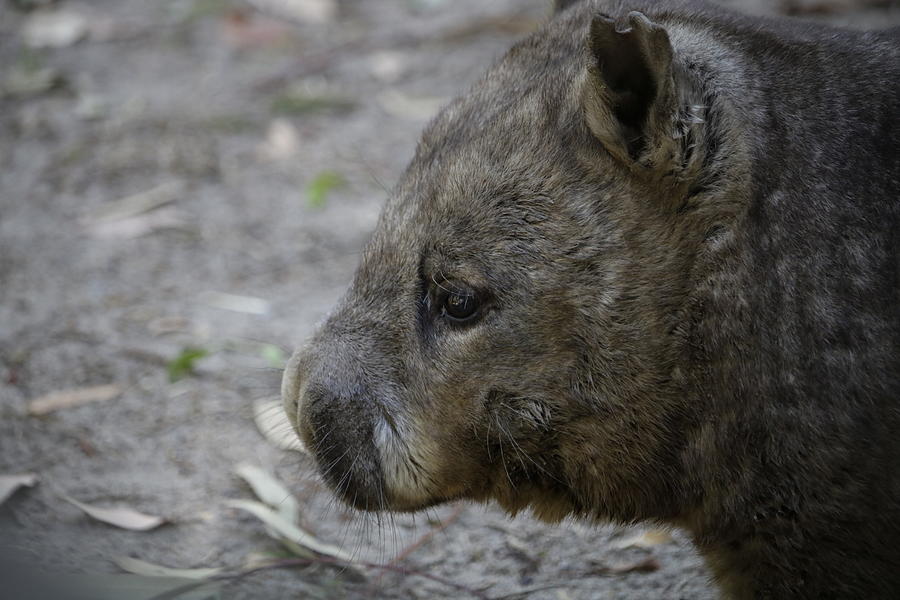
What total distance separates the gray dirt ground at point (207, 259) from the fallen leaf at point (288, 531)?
43 millimetres

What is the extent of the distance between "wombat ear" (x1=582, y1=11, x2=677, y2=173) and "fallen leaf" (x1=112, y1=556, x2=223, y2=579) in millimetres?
1717

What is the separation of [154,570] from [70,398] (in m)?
1.18

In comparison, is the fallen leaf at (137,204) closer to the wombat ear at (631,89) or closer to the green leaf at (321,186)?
the green leaf at (321,186)

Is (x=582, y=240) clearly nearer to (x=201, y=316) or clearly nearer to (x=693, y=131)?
(x=693, y=131)

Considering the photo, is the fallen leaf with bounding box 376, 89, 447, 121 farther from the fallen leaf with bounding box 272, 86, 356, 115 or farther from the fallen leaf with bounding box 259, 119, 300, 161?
the fallen leaf with bounding box 259, 119, 300, 161

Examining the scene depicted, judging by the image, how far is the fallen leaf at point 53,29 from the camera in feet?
24.0

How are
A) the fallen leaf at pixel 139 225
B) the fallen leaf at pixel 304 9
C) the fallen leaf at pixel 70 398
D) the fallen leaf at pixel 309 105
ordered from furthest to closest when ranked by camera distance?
the fallen leaf at pixel 304 9, the fallen leaf at pixel 309 105, the fallen leaf at pixel 139 225, the fallen leaf at pixel 70 398

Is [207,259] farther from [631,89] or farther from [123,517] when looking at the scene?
[631,89]

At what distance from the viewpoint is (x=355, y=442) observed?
8.77 ft

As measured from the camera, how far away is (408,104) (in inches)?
249

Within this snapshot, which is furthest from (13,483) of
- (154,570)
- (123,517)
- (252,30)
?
(252,30)

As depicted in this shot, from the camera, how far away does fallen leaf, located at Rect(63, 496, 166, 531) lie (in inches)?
134

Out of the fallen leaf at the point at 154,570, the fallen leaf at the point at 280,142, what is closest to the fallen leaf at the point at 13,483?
the fallen leaf at the point at 154,570

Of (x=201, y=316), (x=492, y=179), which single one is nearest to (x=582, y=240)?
(x=492, y=179)
